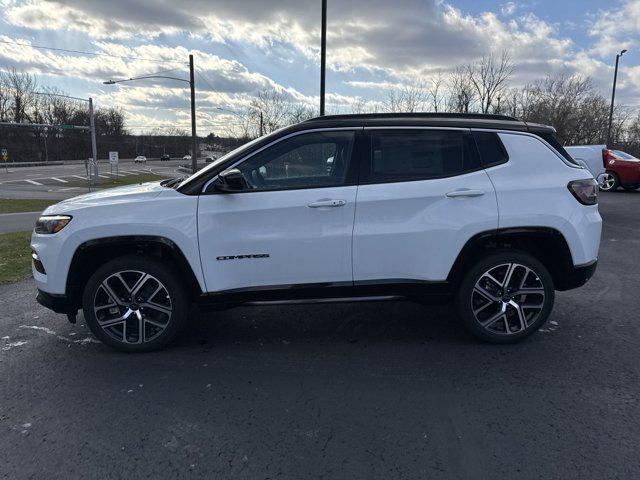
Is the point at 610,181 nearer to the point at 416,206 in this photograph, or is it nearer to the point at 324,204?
the point at 416,206

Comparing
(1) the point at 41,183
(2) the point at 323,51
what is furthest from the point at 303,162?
(1) the point at 41,183

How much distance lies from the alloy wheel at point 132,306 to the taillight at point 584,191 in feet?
11.3

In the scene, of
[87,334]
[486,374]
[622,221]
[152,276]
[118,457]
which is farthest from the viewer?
[622,221]

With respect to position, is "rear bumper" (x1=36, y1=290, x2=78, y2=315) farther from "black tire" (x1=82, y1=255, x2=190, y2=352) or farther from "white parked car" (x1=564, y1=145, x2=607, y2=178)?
"white parked car" (x1=564, y1=145, x2=607, y2=178)

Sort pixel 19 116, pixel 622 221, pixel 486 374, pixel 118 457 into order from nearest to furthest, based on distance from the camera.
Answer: pixel 118 457, pixel 486 374, pixel 622 221, pixel 19 116

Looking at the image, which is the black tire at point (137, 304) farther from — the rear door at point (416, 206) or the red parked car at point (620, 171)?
the red parked car at point (620, 171)

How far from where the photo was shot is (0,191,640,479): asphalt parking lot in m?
2.47

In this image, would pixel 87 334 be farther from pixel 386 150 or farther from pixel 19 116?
pixel 19 116

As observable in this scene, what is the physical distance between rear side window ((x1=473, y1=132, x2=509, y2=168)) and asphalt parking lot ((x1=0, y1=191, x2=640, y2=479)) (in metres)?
1.58

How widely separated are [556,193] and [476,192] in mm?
683

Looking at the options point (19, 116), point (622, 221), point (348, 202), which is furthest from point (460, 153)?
point (19, 116)

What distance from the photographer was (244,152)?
372 centimetres

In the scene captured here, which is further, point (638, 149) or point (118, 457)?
point (638, 149)

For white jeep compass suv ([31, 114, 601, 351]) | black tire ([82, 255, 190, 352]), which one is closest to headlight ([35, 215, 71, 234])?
white jeep compass suv ([31, 114, 601, 351])
